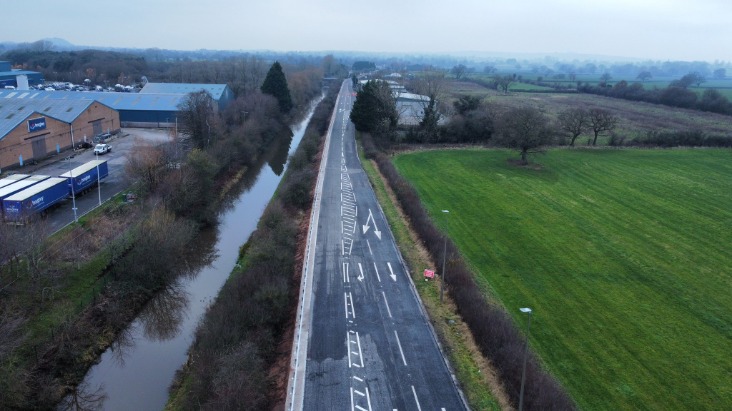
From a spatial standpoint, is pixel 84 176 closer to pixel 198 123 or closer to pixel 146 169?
pixel 146 169

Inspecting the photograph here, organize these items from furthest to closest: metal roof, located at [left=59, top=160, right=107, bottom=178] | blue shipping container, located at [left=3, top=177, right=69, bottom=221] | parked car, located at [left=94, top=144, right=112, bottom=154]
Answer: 1. parked car, located at [left=94, top=144, right=112, bottom=154]
2. metal roof, located at [left=59, top=160, right=107, bottom=178]
3. blue shipping container, located at [left=3, top=177, right=69, bottom=221]

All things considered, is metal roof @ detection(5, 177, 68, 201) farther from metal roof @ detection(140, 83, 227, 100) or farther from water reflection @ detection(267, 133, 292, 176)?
metal roof @ detection(140, 83, 227, 100)

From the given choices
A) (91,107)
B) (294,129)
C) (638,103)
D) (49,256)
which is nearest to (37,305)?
(49,256)

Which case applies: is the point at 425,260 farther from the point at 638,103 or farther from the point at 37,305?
the point at 638,103

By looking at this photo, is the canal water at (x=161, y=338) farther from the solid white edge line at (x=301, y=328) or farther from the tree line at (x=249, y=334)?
the solid white edge line at (x=301, y=328)

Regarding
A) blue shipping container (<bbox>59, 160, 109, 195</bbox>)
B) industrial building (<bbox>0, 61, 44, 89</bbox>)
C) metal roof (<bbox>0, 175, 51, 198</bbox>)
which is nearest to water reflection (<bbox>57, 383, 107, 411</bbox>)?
metal roof (<bbox>0, 175, 51, 198</bbox>)

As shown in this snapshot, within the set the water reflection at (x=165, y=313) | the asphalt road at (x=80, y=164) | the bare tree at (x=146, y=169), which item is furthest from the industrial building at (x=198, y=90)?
the water reflection at (x=165, y=313)

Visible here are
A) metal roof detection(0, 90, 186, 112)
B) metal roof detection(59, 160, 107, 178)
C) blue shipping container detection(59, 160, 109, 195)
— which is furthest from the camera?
metal roof detection(0, 90, 186, 112)
